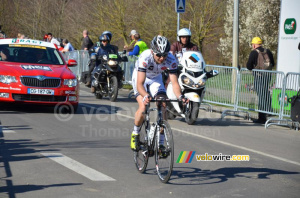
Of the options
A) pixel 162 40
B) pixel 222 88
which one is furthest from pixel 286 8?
pixel 162 40

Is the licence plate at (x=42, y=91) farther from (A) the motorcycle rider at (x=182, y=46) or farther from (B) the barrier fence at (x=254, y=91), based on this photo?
(B) the barrier fence at (x=254, y=91)

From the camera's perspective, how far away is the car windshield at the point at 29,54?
14.4m

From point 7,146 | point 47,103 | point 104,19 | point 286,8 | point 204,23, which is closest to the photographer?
point 7,146

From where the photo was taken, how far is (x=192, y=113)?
Answer: 41.5ft

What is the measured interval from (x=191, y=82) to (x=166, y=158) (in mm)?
5939

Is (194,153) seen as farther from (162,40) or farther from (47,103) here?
(47,103)

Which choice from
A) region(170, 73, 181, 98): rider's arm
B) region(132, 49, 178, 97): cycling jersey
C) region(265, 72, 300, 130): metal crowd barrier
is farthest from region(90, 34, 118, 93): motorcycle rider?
region(170, 73, 181, 98): rider's arm

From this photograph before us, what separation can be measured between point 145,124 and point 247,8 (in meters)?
36.7

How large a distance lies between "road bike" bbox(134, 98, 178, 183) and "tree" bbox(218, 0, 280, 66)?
32.8 meters

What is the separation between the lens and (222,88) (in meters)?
16.0

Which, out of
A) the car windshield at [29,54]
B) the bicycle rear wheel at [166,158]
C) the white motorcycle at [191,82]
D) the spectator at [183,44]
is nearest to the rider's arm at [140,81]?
the bicycle rear wheel at [166,158]

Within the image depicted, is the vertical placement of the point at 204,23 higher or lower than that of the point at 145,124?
higher

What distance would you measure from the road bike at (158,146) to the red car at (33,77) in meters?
6.06

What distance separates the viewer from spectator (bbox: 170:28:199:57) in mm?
14046
